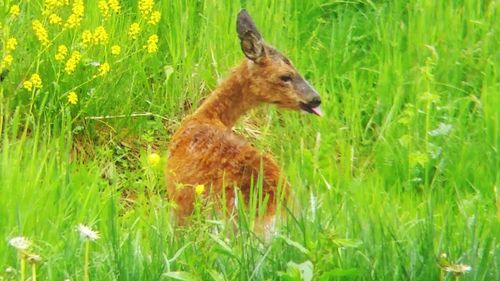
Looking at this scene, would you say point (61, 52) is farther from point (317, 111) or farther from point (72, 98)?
point (317, 111)

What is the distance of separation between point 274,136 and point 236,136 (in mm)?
1115

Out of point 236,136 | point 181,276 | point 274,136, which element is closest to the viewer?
point 181,276

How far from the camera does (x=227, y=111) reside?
739cm

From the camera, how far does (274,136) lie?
7758mm

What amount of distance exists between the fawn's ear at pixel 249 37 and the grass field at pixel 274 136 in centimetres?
52

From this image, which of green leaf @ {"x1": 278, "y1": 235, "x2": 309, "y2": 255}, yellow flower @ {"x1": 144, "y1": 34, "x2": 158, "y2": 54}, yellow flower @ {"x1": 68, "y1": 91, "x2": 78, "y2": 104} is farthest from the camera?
yellow flower @ {"x1": 144, "y1": 34, "x2": 158, "y2": 54}

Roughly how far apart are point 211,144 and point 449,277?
1793 millimetres

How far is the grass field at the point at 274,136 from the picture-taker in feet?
17.0

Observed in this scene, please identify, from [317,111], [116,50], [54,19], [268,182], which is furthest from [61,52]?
[268,182]

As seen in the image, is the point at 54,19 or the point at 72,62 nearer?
the point at 72,62

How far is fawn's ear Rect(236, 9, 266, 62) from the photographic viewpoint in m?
7.24

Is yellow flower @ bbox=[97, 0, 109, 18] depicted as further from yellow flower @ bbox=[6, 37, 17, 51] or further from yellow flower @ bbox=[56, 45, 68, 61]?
yellow flower @ bbox=[6, 37, 17, 51]

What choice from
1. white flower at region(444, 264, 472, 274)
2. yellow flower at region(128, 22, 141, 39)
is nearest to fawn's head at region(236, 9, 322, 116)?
yellow flower at region(128, 22, 141, 39)

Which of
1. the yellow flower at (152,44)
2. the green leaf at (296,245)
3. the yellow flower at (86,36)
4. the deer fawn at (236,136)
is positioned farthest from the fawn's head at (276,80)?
the green leaf at (296,245)
